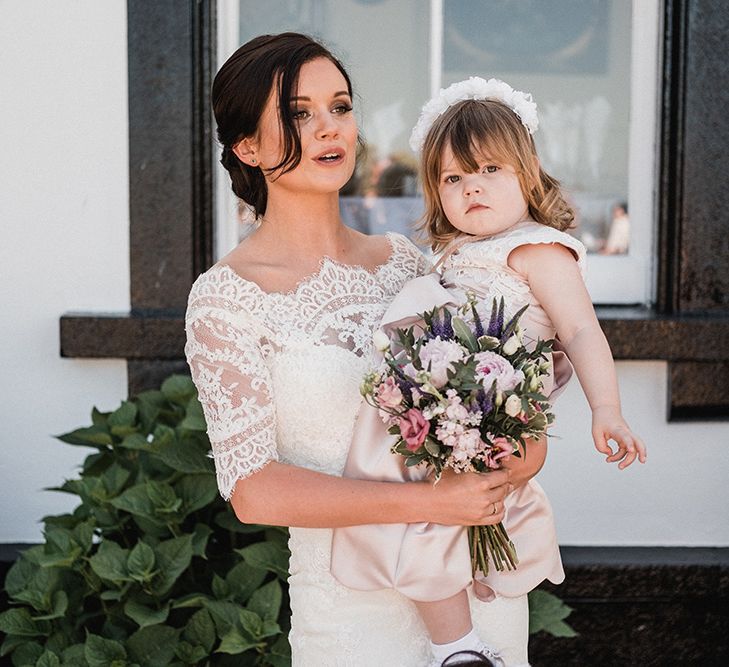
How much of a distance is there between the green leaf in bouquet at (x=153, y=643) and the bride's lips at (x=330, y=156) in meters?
1.32

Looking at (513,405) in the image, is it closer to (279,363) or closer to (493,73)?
(279,363)

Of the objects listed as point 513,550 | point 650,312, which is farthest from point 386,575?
point 650,312

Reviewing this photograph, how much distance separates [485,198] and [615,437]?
60cm

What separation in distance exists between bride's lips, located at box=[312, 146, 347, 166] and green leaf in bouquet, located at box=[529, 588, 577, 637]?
1420mm

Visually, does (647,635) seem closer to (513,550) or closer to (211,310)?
(513,550)

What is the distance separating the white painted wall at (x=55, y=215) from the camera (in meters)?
3.57

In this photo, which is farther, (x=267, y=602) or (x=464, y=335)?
(x=267, y=602)

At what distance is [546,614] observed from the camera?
2.96 metres

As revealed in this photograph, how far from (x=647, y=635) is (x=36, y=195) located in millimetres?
2492

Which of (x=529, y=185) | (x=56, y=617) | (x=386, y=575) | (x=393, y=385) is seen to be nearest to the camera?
(x=393, y=385)

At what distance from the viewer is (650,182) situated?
371 centimetres

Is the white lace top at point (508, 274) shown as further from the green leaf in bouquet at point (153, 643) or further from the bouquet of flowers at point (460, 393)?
the green leaf in bouquet at point (153, 643)

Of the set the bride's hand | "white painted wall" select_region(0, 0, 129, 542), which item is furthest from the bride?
"white painted wall" select_region(0, 0, 129, 542)

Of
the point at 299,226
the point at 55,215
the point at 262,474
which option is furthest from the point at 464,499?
the point at 55,215
